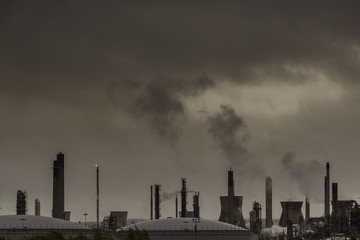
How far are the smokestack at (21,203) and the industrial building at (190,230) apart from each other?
39215mm

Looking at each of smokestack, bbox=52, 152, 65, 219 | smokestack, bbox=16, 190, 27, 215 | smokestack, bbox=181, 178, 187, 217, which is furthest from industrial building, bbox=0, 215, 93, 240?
smokestack, bbox=181, 178, 187, 217

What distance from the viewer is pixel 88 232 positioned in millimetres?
129625

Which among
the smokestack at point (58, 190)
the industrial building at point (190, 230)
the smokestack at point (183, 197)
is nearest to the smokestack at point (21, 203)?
the smokestack at point (58, 190)

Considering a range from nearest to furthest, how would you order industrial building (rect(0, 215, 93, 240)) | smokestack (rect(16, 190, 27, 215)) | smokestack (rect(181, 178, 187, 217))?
1. industrial building (rect(0, 215, 93, 240))
2. smokestack (rect(16, 190, 27, 215))
3. smokestack (rect(181, 178, 187, 217))

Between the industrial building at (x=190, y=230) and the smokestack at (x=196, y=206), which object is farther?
the smokestack at (x=196, y=206)

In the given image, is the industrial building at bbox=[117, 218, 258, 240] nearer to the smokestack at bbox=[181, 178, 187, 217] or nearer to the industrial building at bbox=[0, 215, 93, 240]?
the industrial building at bbox=[0, 215, 93, 240]

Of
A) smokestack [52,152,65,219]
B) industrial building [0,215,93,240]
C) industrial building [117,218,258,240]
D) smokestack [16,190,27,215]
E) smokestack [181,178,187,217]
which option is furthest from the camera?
smokestack [181,178,187,217]

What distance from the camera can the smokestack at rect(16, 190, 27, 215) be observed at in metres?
172

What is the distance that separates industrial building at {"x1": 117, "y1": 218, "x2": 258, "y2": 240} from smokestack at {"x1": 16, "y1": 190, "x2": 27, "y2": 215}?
39.2 metres

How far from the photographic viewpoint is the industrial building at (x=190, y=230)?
422 ft

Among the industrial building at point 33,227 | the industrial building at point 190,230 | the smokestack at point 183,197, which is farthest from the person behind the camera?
the smokestack at point 183,197

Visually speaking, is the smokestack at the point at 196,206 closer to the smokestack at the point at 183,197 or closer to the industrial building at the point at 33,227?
the smokestack at the point at 183,197

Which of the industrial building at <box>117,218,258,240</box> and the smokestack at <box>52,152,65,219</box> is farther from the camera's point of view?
the smokestack at <box>52,152,65,219</box>

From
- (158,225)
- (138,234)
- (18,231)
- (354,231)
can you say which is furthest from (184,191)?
(138,234)
